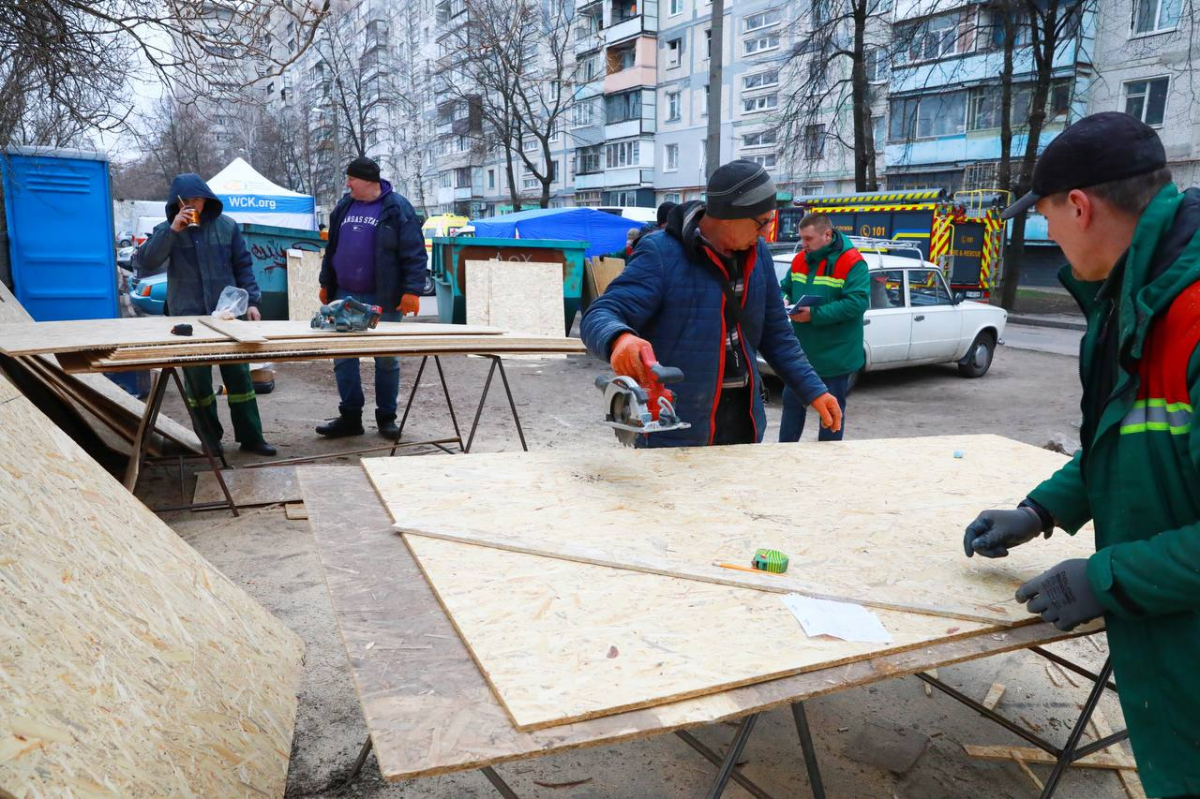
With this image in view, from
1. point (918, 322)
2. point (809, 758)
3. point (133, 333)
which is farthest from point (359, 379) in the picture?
point (918, 322)

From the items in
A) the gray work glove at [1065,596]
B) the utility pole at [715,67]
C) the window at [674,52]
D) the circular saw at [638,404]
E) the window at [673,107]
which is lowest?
the gray work glove at [1065,596]

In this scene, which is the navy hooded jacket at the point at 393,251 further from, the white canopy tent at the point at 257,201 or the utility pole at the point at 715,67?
the white canopy tent at the point at 257,201

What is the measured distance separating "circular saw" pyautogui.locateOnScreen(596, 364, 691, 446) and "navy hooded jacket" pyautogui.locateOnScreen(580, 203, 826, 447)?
312 millimetres

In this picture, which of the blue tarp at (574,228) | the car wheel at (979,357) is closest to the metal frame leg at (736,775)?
the car wheel at (979,357)

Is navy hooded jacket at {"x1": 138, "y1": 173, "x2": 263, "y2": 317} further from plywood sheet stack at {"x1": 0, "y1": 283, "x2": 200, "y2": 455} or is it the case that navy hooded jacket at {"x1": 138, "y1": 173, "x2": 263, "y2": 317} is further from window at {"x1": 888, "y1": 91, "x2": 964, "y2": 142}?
window at {"x1": 888, "y1": 91, "x2": 964, "y2": 142}

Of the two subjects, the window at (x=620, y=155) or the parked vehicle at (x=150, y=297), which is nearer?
the parked vehicle at (x=150, y=297)

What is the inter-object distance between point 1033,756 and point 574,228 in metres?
14.8

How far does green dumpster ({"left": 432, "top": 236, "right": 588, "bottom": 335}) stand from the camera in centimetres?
1138

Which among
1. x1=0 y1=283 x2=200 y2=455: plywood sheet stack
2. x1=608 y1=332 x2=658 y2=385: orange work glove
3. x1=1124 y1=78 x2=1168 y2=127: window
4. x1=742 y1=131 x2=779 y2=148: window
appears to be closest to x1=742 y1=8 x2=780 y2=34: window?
x1=742 y1=131 x2=779 y2=148: window

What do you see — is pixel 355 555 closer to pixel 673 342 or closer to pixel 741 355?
pixel 673 342

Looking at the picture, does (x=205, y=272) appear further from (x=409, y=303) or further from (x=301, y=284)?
(x=301, y=284)

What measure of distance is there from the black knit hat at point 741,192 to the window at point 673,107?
3996cm

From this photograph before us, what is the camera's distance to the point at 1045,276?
26391 millimetres

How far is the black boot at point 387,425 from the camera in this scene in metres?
6.83
